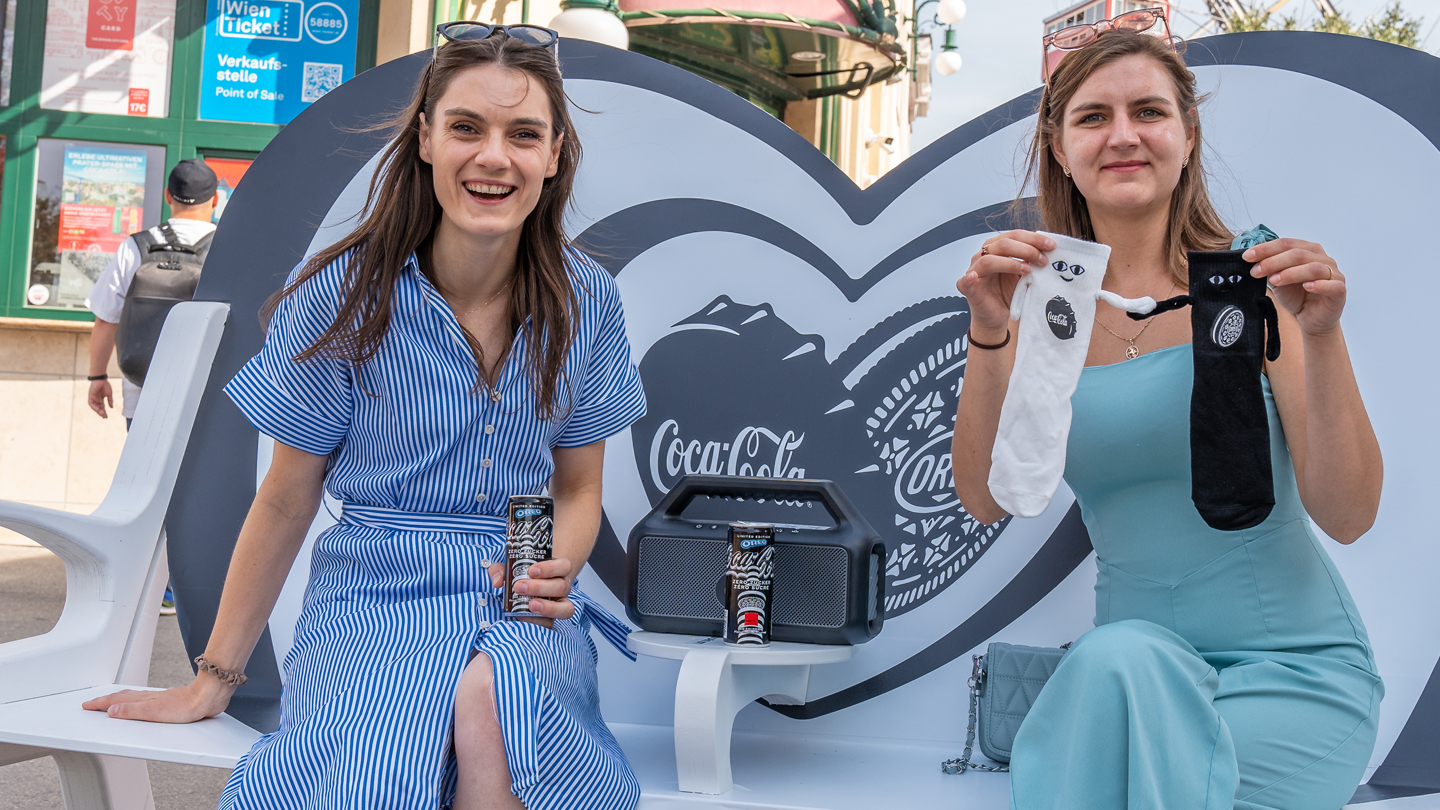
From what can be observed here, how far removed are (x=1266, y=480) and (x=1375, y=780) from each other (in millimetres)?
1071

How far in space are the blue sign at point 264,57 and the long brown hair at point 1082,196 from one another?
6683 mm

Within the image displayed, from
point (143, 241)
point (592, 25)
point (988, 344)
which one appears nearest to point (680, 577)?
point (988, 344)

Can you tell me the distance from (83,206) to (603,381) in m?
7.04

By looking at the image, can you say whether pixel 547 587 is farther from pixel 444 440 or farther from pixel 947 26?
pixel 947 26

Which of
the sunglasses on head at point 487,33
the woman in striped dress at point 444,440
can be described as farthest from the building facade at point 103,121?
the woman in striped dress at point 444,440

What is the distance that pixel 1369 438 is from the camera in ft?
5.96

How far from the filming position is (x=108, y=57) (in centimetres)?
785

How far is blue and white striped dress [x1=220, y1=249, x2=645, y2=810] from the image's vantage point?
1.79 metres

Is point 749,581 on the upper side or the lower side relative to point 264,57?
lower

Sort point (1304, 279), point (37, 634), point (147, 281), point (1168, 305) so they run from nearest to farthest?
point (1304, 279), point (1168, 305), point (37, 634), point (147, 281)

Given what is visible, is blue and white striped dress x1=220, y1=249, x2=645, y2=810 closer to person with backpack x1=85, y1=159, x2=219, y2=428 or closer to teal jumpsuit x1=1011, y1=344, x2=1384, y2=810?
teal jumpsuit x1=1011, y1=344, x2=1384, y2=810

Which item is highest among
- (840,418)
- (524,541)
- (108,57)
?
(108,57)

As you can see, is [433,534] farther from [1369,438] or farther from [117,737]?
[1369,438]

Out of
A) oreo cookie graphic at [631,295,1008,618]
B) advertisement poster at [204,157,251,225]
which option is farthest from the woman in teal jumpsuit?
advertisement poster at [204,157,251,225]
